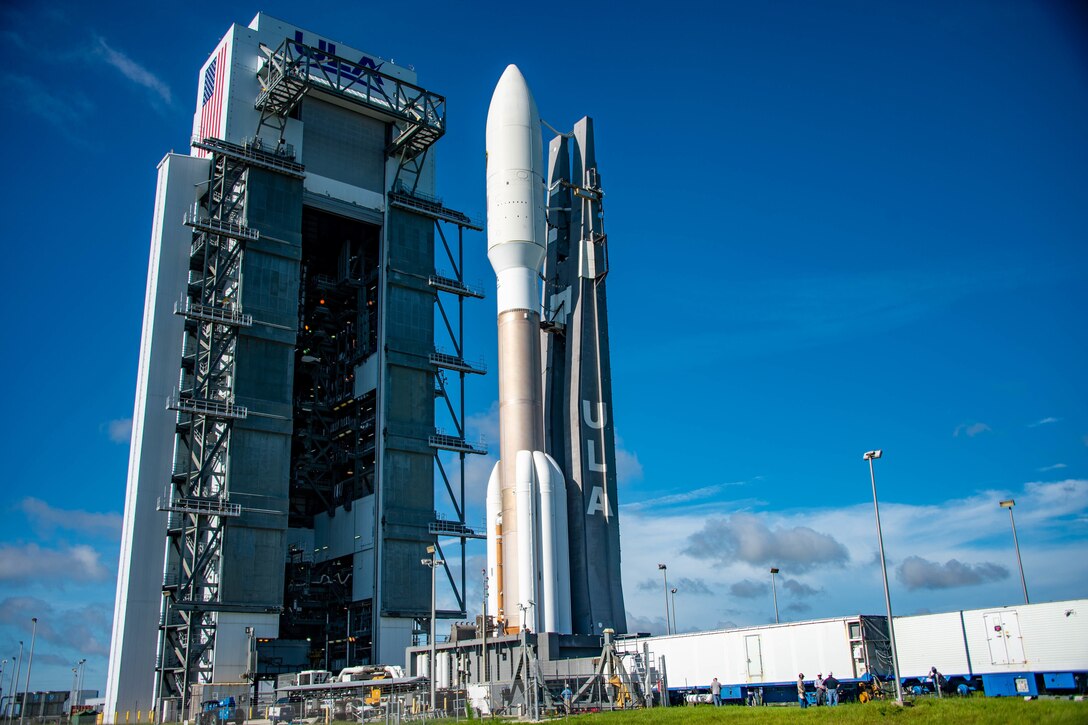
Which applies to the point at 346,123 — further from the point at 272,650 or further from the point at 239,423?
the point at 272,650

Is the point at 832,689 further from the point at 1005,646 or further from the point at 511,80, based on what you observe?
the point at 511,80

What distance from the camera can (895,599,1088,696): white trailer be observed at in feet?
108

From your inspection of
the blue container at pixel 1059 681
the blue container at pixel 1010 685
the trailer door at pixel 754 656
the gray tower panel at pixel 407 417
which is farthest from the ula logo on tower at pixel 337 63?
the blue container at pixel 1059 681

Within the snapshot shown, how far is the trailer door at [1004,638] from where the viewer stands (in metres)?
34.1

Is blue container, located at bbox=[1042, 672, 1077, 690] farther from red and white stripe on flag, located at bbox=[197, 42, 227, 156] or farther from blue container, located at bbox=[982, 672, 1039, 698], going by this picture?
red and white stripe on flag, located at bbox=[197, 42, 227, 156]

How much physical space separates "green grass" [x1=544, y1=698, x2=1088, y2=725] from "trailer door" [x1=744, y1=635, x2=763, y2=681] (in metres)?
7.86

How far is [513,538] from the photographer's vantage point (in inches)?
1740

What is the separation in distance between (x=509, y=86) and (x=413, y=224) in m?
17.9

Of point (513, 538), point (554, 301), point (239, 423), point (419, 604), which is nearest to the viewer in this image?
point (513, 538)

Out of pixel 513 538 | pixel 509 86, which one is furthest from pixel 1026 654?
pixel 509 86

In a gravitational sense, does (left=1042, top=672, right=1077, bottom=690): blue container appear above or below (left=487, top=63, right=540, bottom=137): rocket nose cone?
below

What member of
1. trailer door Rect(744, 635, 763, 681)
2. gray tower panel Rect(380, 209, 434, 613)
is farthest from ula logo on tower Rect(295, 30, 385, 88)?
trailer door Rect(744, 635, 763, 681)

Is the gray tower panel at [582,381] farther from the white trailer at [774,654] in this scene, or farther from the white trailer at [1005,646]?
the white trailer at [1005,646]

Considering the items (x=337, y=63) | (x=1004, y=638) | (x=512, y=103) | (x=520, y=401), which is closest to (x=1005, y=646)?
(x=1004, y=638)
